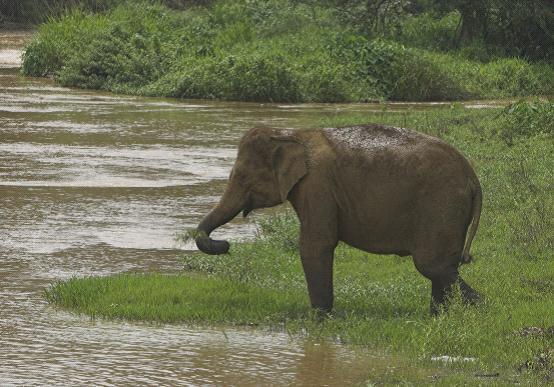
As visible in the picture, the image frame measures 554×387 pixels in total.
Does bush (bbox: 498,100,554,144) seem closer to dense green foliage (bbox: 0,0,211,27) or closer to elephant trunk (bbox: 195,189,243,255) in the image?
elephant trunk (bbox: 195,189,243,255)

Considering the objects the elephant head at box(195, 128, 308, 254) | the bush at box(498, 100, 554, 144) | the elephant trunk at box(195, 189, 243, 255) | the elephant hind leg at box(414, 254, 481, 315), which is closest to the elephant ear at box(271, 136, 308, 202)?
the elephant head at box(195, 128, 308, 254)

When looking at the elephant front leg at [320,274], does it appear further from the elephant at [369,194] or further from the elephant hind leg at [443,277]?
the elephant hind leg at [443,277]

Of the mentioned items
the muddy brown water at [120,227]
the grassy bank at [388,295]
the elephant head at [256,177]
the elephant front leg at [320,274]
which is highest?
the elephant head at [256,177]

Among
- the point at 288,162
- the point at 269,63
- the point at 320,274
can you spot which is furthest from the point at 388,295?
the point at 269,63

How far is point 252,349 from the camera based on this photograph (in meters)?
8.65

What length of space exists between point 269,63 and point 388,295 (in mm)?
17852

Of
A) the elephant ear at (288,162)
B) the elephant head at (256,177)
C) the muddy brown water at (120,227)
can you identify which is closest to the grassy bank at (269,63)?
the muddy brown water at (120,227)

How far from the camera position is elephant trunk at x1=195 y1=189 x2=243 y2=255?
939 centimetres

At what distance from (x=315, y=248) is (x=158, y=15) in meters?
28.6

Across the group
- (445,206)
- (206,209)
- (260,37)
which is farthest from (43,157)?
(260,37)

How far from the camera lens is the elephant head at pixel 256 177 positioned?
9.42 meters

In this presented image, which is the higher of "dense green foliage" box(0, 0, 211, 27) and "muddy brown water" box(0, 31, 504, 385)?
"dense green foliage" box(0, 0, 211, 27)

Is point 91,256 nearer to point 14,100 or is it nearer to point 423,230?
point 423,230

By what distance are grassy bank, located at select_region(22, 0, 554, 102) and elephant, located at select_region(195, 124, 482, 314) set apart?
18101 mm
